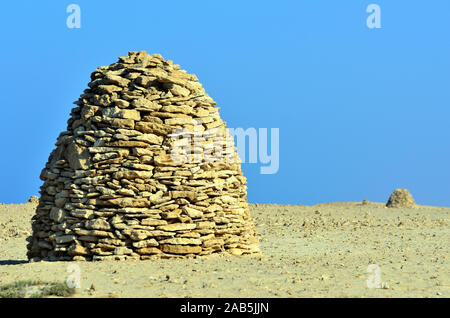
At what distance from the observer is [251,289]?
8.65 meters

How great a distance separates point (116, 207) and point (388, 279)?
565 cm

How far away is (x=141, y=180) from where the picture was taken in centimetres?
1150

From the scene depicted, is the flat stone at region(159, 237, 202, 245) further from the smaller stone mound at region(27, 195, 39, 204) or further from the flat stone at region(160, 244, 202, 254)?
the smaller stone mound at region(27, 195, 39, 204)

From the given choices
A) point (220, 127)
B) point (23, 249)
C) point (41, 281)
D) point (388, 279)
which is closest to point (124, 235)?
point (41, 281)

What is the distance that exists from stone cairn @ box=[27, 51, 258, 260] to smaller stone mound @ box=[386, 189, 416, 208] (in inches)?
794

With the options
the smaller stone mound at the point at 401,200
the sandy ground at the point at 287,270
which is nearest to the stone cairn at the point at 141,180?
the sandy ground at the point at 287,270

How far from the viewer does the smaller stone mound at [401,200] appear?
30891 mm

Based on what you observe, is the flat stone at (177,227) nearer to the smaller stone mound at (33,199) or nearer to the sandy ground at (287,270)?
the sandy ground at (287,270)

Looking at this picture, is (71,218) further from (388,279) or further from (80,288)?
(388,279)

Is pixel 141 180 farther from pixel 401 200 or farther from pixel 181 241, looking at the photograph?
pixel 401 200

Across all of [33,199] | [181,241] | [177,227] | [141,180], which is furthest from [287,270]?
[33,199]

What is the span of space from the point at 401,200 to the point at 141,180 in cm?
2293

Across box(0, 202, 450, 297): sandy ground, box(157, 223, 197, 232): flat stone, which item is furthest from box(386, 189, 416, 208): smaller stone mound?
box(157, 223, 197, 232): flat stone

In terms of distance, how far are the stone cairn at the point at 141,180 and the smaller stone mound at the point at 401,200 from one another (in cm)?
2017
